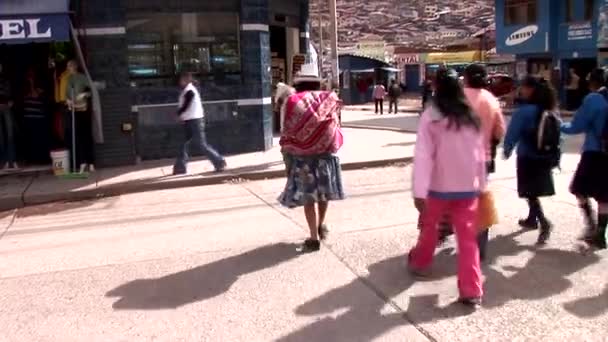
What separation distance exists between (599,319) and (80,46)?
29.5 ft

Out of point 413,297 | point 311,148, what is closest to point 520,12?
point 311,148

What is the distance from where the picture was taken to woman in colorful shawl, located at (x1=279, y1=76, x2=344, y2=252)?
5.62 meters

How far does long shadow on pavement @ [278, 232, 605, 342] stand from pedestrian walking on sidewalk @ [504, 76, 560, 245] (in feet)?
→ 1.58

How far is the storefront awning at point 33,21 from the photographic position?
31.4 ft

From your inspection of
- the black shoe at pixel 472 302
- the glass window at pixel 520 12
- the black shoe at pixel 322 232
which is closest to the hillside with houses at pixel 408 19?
the glass window at pixel 520 12

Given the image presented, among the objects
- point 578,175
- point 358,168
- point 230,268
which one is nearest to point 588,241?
point 578,175

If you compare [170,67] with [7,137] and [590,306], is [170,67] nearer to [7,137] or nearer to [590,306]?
[7,137]

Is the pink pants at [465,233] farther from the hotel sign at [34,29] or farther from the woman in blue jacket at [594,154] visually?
the hotel sign at [34,29]

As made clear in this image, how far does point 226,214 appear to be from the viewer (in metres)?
7.86

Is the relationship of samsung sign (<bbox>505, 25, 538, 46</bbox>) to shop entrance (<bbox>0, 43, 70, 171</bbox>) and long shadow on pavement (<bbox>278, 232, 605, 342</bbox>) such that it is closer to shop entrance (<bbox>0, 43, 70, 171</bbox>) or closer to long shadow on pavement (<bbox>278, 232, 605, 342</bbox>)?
shop entrance (<bbox>0, 43, 70, 171</bbox>)

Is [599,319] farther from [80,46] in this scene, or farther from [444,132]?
[80,46]

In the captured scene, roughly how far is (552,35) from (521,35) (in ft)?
6.12

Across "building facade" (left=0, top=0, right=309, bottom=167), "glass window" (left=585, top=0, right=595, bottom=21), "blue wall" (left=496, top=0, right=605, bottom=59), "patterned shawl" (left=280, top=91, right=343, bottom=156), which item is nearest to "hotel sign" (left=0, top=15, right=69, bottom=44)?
"building facade" (left=0, top=0, right=309, bottom=167)

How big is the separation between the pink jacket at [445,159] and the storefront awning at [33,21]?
7008mm
